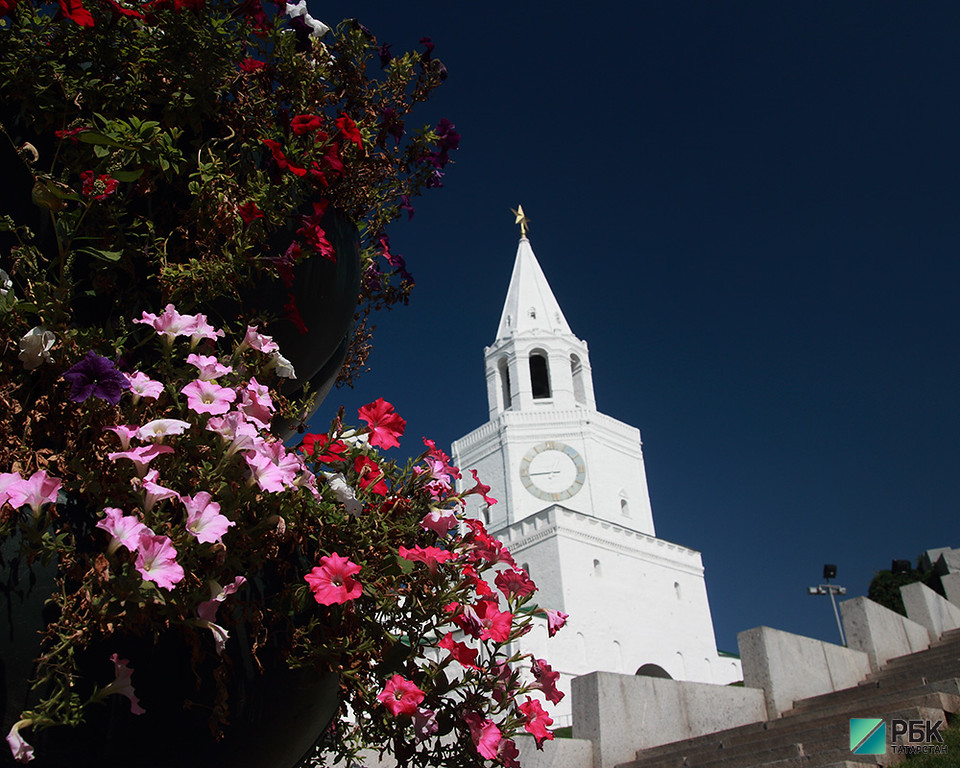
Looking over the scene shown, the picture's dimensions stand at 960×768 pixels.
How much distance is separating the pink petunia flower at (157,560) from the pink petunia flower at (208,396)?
26 cm

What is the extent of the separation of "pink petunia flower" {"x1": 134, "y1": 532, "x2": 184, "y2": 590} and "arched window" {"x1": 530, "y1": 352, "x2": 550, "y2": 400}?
4506cm

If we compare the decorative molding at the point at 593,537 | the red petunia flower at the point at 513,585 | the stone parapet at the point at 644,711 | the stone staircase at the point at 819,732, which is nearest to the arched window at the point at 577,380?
the decorative molding at the point at 593,537

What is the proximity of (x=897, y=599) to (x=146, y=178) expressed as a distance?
141ft

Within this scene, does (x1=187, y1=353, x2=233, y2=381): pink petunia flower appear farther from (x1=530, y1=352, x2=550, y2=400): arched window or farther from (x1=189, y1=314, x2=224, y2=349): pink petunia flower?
(x1=530, y1=352, x2=550, y2=400): arched window

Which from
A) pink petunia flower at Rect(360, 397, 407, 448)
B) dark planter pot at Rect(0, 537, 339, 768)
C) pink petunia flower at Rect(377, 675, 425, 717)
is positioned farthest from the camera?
pink petunia flower at Rect(360, 397, 407, 448)

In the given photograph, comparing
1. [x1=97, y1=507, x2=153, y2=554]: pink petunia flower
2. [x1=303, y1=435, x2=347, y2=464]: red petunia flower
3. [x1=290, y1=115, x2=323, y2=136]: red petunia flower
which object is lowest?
[x1=97, y1=507, x2=153, y2=554]: pink petunia flower

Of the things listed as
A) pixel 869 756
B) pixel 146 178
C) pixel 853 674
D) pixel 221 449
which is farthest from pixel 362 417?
pixel 853 674

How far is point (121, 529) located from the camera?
130 cm

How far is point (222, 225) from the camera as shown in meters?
1.76

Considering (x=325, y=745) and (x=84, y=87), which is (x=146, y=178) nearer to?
(x=84, y=87)

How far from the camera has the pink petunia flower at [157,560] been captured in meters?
1.26

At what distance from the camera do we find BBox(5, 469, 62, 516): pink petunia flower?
1.28 metres

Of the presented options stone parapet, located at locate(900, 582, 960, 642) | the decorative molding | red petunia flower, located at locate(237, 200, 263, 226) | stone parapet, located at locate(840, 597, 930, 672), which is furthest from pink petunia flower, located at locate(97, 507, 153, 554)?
the decorative molding

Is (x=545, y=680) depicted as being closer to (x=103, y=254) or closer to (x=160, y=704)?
(x=160, y=704)
